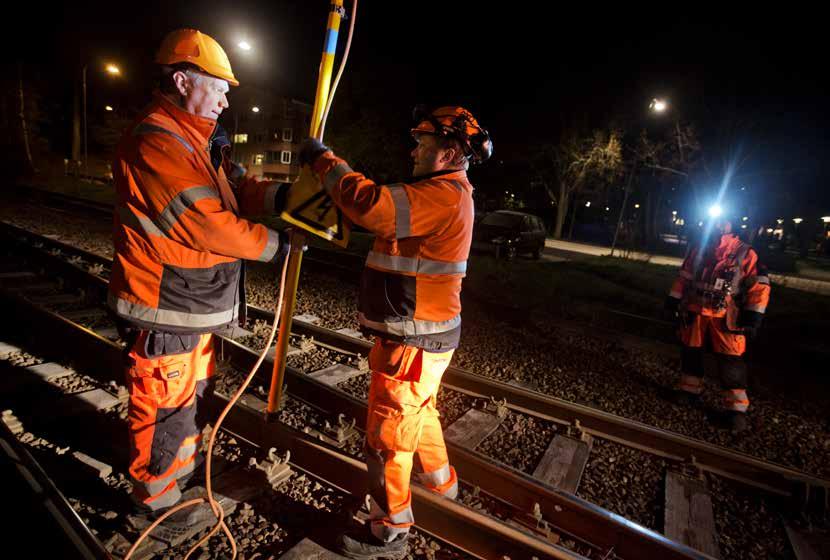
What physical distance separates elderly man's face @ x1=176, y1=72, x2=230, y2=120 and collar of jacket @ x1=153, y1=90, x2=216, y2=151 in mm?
38

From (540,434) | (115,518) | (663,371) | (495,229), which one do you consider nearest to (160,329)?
(115,518)

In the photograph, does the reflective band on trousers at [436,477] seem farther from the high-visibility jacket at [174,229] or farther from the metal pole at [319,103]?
the high-visibility jacket at [174,229]

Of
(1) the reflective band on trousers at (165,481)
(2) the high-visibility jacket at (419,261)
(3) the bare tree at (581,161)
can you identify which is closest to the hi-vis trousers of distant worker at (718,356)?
(2) the high-visibility jacket at (419,261)

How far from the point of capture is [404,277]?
8.00ft

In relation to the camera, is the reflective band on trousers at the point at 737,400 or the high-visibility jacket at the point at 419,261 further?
the reflective band on trousers at the point at 737,400

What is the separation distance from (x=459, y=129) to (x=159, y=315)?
188 centimetres

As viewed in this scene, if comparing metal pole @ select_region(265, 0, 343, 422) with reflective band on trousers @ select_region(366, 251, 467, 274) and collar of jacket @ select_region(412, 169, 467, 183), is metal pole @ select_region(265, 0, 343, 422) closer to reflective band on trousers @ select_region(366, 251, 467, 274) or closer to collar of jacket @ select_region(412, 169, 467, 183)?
reflective band on trousers @ select_region(366, 251, 467, 274)

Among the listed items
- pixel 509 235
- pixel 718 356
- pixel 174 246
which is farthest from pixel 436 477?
pixel 509 235

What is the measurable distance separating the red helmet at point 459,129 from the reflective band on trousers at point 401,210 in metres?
0.53

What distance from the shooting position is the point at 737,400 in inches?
184

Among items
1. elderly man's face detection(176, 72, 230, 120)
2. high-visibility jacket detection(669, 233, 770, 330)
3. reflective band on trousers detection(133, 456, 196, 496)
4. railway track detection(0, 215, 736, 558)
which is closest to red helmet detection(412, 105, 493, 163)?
elderly man's face detection(176, 72, 230, 120)

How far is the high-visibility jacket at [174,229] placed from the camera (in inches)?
83.7

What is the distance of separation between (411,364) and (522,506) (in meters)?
1.39

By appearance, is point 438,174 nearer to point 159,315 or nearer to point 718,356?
point 159,315
